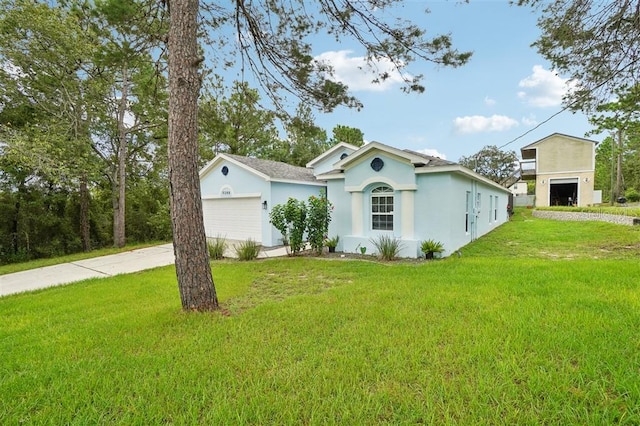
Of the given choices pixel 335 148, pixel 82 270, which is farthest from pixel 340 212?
pixel 82 270

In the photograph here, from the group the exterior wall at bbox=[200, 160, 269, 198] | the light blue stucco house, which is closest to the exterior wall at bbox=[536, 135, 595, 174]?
the light blue stucco house

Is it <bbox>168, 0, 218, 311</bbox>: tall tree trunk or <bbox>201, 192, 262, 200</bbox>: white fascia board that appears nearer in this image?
<bbox>168, 0, 218, 311</bbox>: tall tree trunk

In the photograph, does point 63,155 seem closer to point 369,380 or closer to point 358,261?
point 358,261

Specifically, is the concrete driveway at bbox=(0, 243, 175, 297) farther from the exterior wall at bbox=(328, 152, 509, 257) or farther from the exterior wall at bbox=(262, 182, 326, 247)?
the exterior wall at bbox=(328, 152, 509, 257)

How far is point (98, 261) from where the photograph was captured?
11258 mm

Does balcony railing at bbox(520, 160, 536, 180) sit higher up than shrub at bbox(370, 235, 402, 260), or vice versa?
balcony railing at bbox(520, 160, 536, 180)

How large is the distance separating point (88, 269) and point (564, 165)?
108 feet

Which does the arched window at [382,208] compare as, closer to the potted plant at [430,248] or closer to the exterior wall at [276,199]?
the potted plant at [430,248]

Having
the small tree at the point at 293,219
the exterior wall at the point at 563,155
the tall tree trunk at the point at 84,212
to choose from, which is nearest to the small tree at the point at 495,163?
the exterior wall at the point at 563,155

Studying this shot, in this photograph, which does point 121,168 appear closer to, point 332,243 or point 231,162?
point 231,162

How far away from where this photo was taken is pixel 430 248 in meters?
8.98

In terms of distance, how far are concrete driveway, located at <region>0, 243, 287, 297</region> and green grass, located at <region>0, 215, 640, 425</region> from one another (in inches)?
118

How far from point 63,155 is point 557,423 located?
16787 mm

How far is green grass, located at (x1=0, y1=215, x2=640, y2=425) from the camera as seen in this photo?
7.52ft
